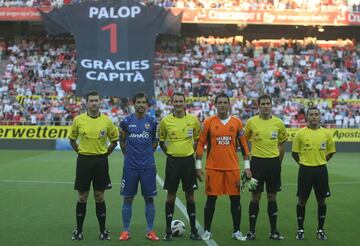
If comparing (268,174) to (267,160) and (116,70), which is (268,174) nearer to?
(267,160)

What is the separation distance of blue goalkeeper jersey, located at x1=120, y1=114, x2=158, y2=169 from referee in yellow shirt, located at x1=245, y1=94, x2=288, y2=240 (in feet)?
5.05

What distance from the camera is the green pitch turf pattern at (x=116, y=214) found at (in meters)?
8.86

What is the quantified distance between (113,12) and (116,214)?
80.6 ft

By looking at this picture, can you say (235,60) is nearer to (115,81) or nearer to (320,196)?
(115,81)

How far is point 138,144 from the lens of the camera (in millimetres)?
8938

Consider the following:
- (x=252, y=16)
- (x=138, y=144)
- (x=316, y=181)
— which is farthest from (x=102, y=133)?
(x=252, y=16)

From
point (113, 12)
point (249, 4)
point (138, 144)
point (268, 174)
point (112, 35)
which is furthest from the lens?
point (249, 4)

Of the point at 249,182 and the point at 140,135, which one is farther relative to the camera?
the point at 140,135

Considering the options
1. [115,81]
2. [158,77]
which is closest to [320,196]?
[115,81]

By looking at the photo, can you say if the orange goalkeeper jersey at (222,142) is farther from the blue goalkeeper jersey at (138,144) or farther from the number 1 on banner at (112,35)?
the number 1 on banner at (112,35)

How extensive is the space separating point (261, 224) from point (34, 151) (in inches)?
842

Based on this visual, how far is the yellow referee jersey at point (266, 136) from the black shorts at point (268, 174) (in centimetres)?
9

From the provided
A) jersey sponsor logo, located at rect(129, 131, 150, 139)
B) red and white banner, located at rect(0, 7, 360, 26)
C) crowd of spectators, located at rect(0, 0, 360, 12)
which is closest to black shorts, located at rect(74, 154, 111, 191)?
jersey sponsor logo, located at rect(129, 131, 150, 139)

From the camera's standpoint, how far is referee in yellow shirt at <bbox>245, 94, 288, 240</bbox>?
903 cm
